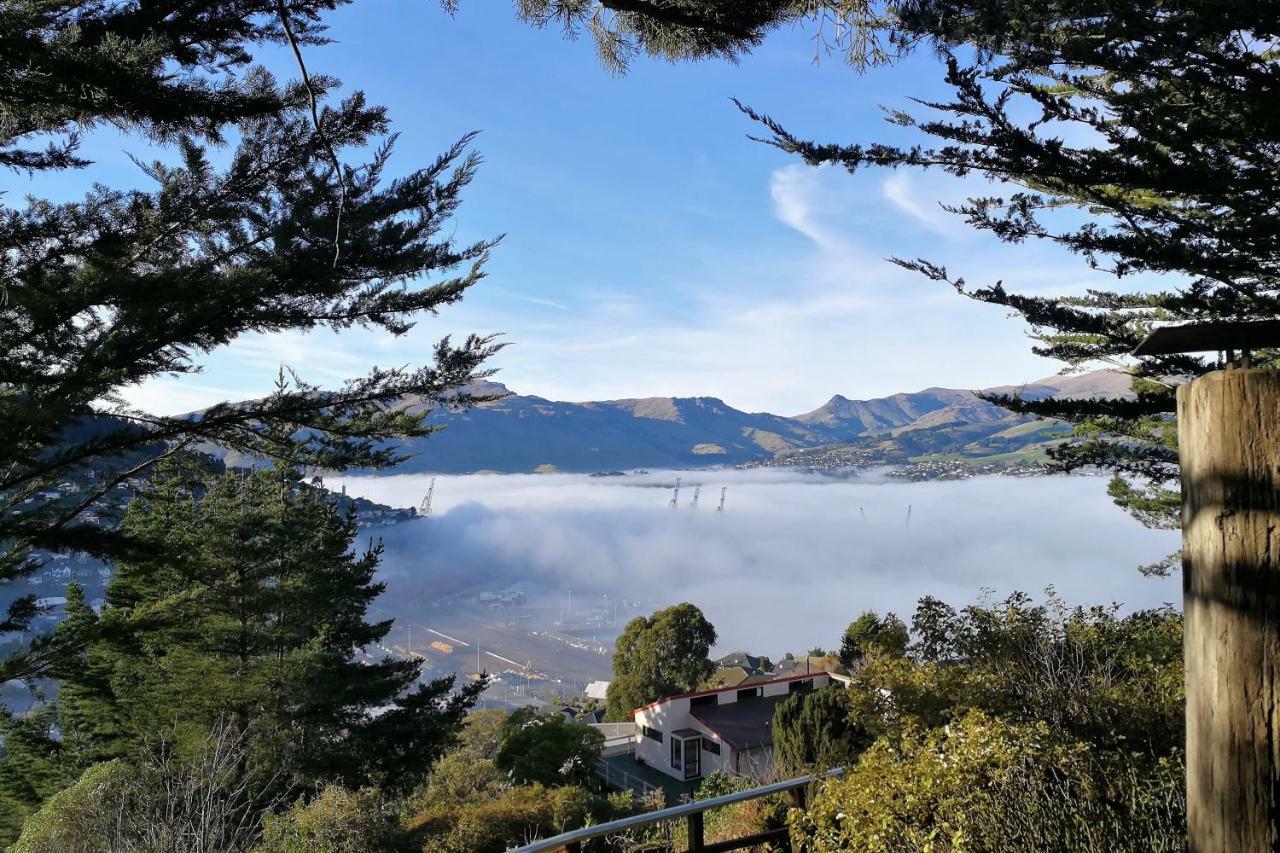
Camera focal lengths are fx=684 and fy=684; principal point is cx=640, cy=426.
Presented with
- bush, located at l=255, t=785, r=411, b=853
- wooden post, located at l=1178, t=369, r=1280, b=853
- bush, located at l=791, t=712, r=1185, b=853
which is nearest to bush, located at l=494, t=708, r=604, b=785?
bush, located at l=255, t=785, r=411, b=853

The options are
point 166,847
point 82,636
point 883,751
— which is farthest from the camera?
point 166,847

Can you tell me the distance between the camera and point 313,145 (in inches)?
194

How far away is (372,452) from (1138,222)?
655 centimetres

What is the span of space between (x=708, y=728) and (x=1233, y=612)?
16.6 meters

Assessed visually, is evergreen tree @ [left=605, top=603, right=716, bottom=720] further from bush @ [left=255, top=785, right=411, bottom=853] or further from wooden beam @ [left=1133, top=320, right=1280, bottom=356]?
wooden beam @ [left=1133, top=320, right=1280, bottom=356]

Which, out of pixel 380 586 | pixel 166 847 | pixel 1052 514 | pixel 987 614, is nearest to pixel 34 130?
pixel 166 847

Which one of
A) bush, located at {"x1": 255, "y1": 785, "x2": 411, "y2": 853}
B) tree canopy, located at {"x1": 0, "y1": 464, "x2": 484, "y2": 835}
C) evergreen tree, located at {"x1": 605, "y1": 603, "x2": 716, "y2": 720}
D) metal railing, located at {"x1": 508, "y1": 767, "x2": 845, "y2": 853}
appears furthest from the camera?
evergreen tree, located at {"x1": 605, "y1": 603, "x2": 716, "y2": 720}

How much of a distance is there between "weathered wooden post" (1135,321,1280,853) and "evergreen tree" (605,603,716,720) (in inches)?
1036

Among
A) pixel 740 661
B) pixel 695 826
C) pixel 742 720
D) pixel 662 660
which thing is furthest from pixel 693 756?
pixel 740 661

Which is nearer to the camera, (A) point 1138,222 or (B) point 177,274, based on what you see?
(B) point 177,274

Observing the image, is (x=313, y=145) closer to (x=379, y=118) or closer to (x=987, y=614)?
(x=379, y=118)

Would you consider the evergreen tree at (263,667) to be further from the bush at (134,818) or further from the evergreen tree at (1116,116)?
the evergreen tree at (1116,116)

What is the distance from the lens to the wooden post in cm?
94

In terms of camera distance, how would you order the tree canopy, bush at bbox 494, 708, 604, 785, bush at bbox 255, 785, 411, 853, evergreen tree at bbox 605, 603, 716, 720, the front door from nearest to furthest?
bush at bbox 255, 785, 411, 853 → the tree canopy → bush at bbox 494, 708, 604, 785 → the front door → evergreen tree at bbox 605, 603, 716, 720
